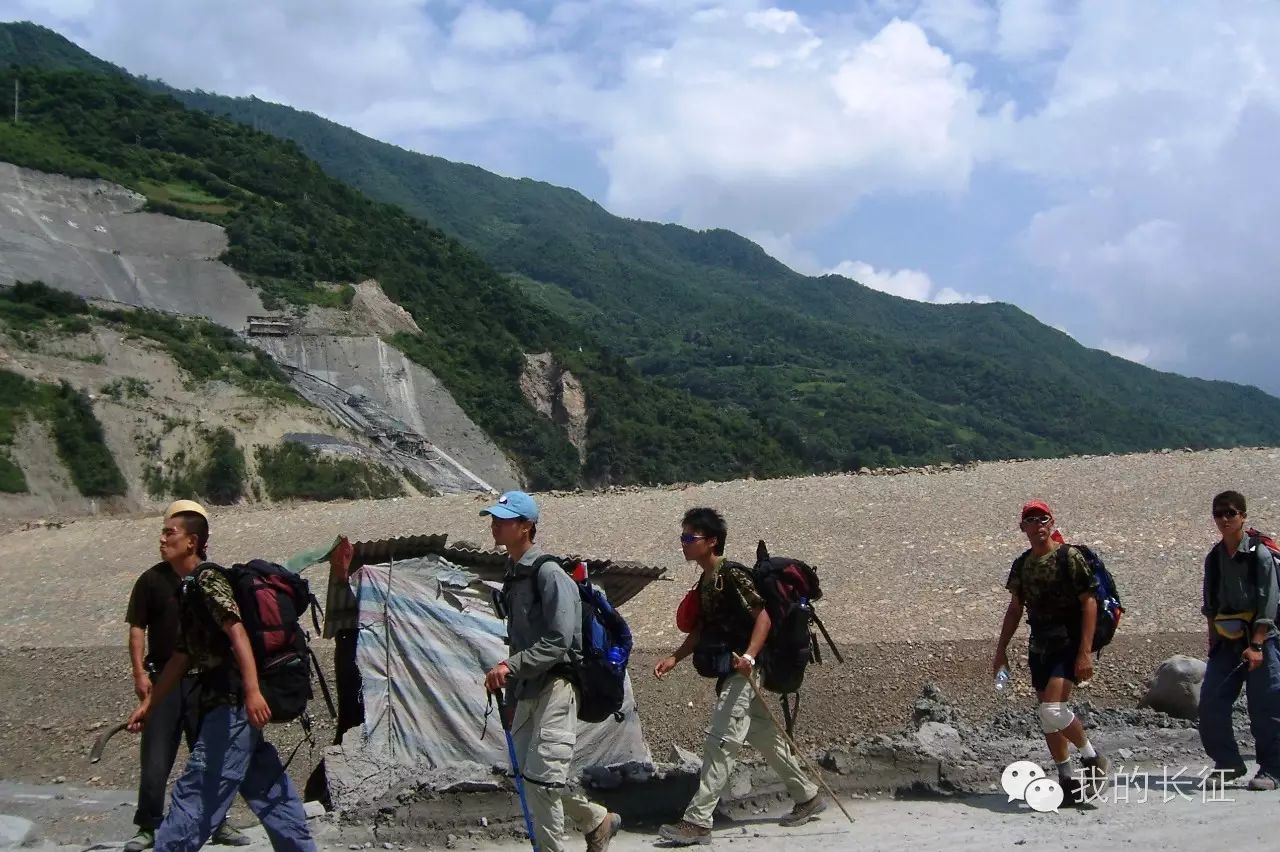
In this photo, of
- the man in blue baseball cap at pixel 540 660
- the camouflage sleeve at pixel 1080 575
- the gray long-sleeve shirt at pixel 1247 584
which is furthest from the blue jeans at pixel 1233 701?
the man in blue baseball cap at pixel 540 660

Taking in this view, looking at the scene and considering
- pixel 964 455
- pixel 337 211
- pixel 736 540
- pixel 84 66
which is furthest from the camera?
pixel 84 66

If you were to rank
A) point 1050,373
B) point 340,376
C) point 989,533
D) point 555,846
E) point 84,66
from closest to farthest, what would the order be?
point 555,846
point 989,533
point 340,376
point 1050,373
point 84,66

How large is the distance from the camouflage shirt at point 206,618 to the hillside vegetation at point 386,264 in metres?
38.9

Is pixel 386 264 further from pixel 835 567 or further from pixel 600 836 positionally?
pixel 600 836

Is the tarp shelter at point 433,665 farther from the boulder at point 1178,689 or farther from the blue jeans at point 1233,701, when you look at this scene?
the boulder at point 1178,689

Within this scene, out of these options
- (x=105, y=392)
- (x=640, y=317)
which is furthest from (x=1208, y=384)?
(x=105, y=392)

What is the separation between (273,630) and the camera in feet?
15.1

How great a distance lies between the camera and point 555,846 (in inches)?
187

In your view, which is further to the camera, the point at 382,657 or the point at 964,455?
the point at 964,455

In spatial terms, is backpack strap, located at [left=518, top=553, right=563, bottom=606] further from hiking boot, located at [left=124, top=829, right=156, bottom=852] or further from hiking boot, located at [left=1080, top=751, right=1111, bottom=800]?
hiking boot, located at [left=1080, top=751, right=1111, bottom=800]

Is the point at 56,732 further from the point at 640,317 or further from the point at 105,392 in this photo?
the point at 640,317

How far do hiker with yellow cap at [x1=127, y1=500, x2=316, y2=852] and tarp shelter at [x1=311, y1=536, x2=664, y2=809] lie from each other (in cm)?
225

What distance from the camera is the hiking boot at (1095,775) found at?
5883 millimetres

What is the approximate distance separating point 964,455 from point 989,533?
70.2 m
